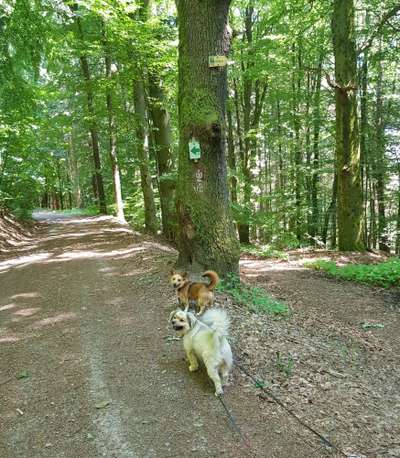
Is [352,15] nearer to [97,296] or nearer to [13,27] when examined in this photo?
[13,27]

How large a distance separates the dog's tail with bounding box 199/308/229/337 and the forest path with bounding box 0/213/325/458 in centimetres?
63

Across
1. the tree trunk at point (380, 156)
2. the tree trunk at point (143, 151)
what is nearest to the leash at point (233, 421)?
the tree trunk at point (143, 151)

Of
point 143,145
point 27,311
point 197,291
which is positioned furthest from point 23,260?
point 197,291

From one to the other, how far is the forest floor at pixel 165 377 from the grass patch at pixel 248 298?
0.24m

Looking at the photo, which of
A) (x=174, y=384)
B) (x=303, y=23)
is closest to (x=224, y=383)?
(x=174, y=384)

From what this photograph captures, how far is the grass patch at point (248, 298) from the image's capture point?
6.49m

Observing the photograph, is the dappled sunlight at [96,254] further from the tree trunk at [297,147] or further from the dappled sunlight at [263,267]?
the tree trunk at [297,147]

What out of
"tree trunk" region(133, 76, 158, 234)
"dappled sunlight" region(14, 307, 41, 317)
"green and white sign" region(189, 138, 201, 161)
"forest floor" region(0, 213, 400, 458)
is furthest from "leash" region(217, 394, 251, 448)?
"tree trunk" region(133, 76, 158, 234)

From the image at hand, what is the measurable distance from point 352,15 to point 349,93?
224 cm

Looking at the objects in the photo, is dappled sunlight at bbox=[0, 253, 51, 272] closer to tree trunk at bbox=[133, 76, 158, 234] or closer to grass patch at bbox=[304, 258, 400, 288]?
tree trunk at bbox=[133, 76, 158, 234]

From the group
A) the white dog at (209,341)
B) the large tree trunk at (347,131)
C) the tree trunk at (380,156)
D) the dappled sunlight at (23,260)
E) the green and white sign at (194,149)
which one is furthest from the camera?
the tree trunk at (380,156)

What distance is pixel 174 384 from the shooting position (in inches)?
167

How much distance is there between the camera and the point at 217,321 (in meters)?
4.13

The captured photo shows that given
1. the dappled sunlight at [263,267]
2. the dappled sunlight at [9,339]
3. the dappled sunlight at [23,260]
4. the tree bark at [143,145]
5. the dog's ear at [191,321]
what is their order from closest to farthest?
1. the dog's ear at [191,321]
2. the dappled sunlight at [9,339]
3. the dappled sunlight at [23,260]
4. the dappled sunlight at [263,267]
5. the tree bark at [143,145]
